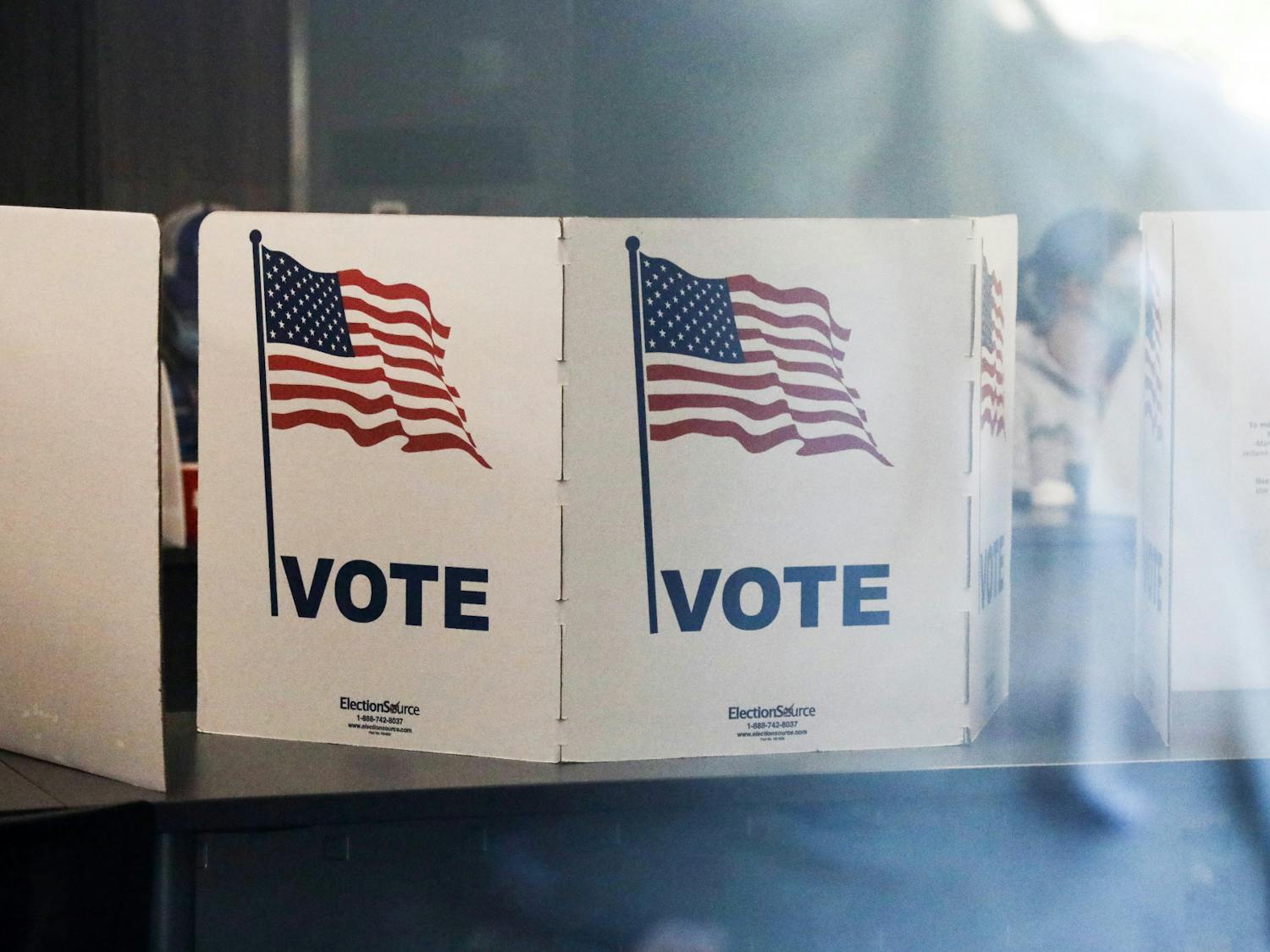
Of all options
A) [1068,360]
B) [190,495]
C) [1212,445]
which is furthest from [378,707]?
[1068,360]

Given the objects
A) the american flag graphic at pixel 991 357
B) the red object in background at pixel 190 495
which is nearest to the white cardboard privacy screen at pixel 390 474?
the american flag graphic at pixel 991 357

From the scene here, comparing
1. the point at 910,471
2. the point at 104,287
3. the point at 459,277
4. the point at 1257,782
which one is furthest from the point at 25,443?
the point at 1257,782

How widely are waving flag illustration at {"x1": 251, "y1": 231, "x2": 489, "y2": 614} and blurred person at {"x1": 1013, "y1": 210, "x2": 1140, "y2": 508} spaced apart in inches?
108

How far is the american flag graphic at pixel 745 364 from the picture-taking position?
959 millimetres

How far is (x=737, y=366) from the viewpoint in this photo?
97 cm

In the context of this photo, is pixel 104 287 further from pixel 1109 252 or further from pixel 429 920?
pixel 1109 252

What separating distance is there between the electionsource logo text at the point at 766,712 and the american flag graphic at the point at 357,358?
277 mm

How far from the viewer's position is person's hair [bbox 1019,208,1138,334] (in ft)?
11.5

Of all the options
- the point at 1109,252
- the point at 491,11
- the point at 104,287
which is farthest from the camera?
the point at 491,11

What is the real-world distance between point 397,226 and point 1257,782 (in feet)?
2.64

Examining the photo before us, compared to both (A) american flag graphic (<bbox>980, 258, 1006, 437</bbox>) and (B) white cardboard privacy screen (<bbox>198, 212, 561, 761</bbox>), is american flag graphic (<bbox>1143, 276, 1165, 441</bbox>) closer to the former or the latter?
(A) american flag graphic (<bbox>980, 258, 1006, 437</bbox>)

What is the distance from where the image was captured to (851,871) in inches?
39.1

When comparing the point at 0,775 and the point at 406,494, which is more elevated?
the point at 406,494

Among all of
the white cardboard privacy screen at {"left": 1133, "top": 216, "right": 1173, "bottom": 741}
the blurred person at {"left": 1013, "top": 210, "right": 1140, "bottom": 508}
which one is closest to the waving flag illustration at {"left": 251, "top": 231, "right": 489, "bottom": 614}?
the white cardboard privacy screen at {"left": 1133, "top": 216, "right": 1173, "bottom": 741}
